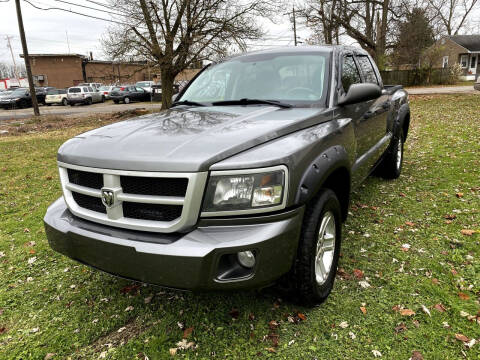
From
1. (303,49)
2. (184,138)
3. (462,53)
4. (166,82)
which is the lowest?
(184,138)

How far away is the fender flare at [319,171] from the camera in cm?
206

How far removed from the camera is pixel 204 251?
1.80 meters

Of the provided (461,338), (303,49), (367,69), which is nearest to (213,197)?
(461,338)

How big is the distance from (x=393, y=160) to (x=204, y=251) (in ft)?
13.5

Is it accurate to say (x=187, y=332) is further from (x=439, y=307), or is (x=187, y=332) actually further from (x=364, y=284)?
(x=439, y=307)

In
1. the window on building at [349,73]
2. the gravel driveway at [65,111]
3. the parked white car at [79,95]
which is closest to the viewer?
the window on building at [349,73]

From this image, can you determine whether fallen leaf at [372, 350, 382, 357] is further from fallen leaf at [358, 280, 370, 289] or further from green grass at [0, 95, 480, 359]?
fallen leaf at [358, 280, 370, 289]

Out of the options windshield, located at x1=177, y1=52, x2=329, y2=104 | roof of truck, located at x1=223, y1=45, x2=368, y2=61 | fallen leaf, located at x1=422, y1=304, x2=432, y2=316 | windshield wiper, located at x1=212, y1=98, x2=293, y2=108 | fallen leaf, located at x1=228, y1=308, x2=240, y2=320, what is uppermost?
roof of truck, located at x1=223, y1=45, x2=368, y2=61

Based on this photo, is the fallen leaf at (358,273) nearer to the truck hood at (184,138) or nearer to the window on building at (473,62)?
the truck hood at (184,138)

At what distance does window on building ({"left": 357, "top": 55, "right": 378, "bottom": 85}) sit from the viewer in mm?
3994

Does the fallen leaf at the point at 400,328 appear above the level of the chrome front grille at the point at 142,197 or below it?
below

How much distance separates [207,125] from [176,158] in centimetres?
57

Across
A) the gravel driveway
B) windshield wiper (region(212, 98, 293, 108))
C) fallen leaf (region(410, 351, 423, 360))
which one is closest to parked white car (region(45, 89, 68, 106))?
the gravel driveway

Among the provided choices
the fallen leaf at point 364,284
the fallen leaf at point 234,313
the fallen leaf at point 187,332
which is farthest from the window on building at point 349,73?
the fallen leaf at point 187,332
